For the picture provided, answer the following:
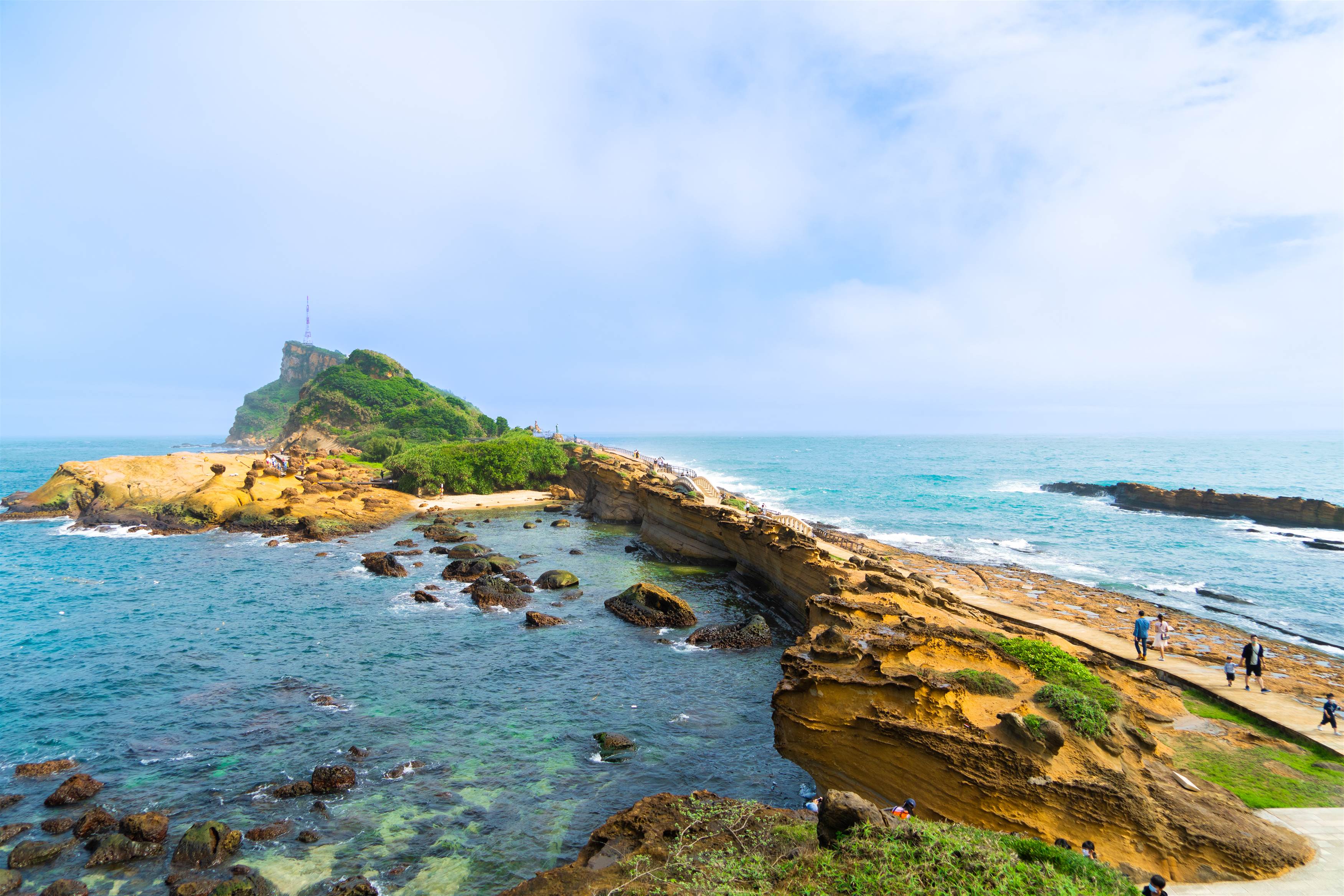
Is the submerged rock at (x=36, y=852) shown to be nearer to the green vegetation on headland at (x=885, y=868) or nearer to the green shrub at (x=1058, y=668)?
the green vegetation on headland at (x=885, y=868)

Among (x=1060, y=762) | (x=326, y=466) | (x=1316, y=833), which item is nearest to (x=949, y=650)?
(x=1060, y=762)

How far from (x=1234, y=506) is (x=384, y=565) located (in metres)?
85.8

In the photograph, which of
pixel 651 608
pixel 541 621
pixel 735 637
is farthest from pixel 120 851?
pixel 735 637

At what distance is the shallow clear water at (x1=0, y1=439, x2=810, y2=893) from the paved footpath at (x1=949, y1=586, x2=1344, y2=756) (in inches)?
454

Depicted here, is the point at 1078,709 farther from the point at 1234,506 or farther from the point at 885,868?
the point at 1234,506

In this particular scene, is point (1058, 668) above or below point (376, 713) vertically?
above

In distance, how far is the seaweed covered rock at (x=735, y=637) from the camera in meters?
23.5

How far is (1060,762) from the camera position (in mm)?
10391

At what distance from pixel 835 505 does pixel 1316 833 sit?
6201cm

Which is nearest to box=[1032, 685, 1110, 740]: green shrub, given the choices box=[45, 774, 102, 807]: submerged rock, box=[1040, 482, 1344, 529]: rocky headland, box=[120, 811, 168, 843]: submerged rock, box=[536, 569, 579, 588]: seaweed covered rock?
box=[120, 811, 168, 843]: submerged rock

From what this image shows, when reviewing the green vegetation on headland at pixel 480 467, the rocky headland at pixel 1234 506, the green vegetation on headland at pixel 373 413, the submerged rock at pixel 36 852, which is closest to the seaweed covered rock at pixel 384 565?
the submerged rock at pixel 36 852

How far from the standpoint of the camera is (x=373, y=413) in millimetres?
110750

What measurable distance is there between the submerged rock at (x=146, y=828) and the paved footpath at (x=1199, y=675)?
2758 centimetres

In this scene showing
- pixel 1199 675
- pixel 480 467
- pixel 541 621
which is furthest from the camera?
pixel 480 467
